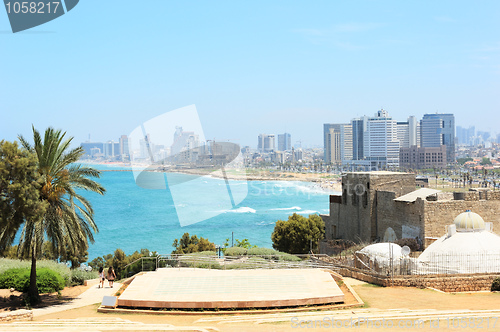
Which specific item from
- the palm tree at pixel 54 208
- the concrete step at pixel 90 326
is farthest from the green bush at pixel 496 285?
the palm tree at pixel 54 208

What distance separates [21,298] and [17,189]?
3.27 metres

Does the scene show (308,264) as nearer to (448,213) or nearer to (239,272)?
(239,272)

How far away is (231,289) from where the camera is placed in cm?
1403

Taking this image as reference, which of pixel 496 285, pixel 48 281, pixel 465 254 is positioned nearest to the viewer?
pixel 48 281

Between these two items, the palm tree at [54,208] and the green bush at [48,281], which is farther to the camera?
the green bush at [48,281]

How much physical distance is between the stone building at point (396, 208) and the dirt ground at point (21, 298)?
598 inches

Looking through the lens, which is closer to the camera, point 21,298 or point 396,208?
point 21,298

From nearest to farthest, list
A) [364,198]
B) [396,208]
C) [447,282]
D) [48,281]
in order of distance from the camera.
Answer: [48,281] < [447,282] < [396,208] < [364,198]

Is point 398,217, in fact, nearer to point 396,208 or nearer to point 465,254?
point 396,208

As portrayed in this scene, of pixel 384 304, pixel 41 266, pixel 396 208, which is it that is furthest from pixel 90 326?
pixel 396 208

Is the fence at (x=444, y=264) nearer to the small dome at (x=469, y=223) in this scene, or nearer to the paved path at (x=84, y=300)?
the small dome at (x=469, y=223)

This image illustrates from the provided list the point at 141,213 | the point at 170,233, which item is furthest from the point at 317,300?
the point at 141,213

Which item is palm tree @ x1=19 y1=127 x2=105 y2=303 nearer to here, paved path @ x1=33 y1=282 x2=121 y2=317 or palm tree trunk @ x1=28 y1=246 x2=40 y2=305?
palm tree trunk @ x1=28 y1=246 x2=40 y2=305

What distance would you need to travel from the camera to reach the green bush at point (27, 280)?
14.9 metres
